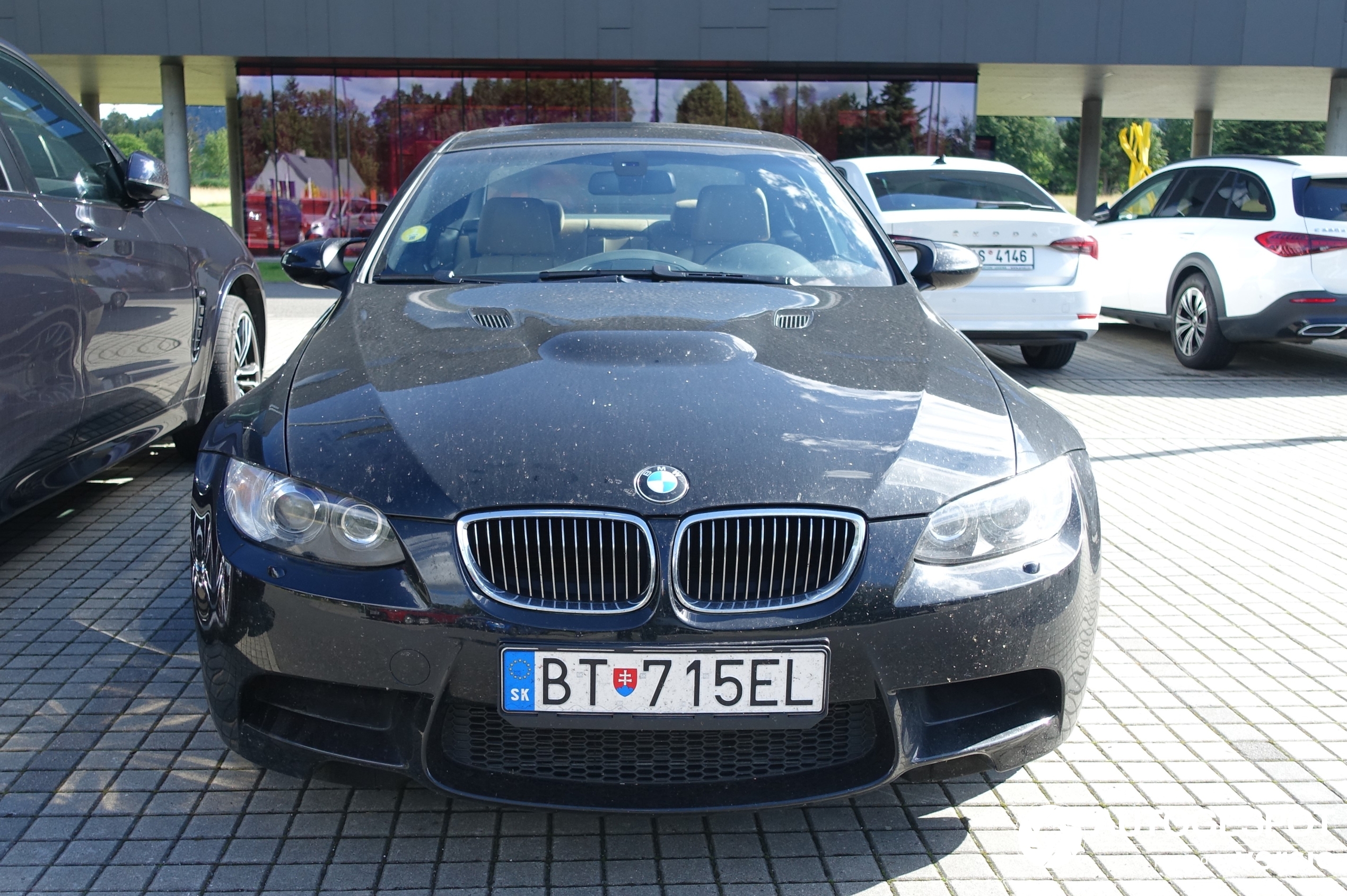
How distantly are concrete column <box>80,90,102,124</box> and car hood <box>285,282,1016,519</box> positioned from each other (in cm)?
2707

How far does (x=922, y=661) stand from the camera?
224 cm

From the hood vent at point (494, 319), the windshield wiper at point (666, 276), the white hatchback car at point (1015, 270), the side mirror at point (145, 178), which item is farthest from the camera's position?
the white hatchback car at point (1015, 270)

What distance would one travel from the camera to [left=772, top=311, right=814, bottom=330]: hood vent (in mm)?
3018

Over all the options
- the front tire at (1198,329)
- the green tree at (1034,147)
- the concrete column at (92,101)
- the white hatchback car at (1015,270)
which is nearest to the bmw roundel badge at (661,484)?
the white hatchback car at (1015,270)

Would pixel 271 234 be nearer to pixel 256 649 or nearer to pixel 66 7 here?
pixel 66 7

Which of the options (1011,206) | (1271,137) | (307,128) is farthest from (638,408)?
(1271,137)

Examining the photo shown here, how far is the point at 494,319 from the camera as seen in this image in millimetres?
3043

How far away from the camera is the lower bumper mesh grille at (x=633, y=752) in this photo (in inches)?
89.0

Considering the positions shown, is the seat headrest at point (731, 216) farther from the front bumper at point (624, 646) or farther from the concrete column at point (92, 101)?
the concrete column at point (92, 101)

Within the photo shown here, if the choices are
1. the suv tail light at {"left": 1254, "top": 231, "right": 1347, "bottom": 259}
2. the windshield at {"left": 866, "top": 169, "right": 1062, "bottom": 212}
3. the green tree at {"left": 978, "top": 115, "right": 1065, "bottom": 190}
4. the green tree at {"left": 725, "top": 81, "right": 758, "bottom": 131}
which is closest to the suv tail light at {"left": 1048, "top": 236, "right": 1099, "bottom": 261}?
the windshield at {"left": 866, "top": 169, "right": 1062, "bottom": 212}

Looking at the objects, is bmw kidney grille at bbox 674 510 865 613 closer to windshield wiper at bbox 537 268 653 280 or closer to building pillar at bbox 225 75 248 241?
windshield wiper at bbox 537 268 653 280

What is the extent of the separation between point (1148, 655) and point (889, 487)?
1.75 metres

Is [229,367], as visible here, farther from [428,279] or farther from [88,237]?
A: [428,279]

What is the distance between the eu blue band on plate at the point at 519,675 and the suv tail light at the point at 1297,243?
26.9 ft
